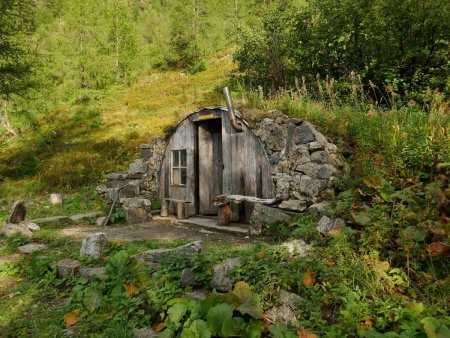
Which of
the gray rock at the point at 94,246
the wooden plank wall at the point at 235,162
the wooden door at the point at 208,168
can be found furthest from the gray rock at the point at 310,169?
the gray rock at the point at 94,246

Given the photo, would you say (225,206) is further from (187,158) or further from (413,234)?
(413,234)

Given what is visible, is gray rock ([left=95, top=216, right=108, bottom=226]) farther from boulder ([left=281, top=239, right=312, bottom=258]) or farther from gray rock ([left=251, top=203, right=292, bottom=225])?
boulder ([left=281, top=239, right=312, bottom=258])

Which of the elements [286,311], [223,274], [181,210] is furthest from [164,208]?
[286,311]

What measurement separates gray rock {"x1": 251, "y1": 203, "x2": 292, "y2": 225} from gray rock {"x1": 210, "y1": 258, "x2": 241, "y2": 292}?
8.08ft

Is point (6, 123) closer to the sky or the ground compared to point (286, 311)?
closer to the sky

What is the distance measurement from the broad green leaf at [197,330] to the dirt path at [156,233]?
3307 millimetres

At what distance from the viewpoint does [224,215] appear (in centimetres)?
775

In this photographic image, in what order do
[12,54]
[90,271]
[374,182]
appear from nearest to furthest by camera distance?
[374,182]
[90,271]
[12,54]

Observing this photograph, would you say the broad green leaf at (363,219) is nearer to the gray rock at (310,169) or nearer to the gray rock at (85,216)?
the gray rock at (310,169)

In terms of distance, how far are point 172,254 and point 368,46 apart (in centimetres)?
836

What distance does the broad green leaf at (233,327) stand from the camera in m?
2.78

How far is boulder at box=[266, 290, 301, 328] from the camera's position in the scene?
3061mm

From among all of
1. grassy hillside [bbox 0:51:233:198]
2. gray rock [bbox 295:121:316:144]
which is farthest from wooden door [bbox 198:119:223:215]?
gray rock [bbox 295:121:316:144]

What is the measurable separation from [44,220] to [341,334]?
816cm
